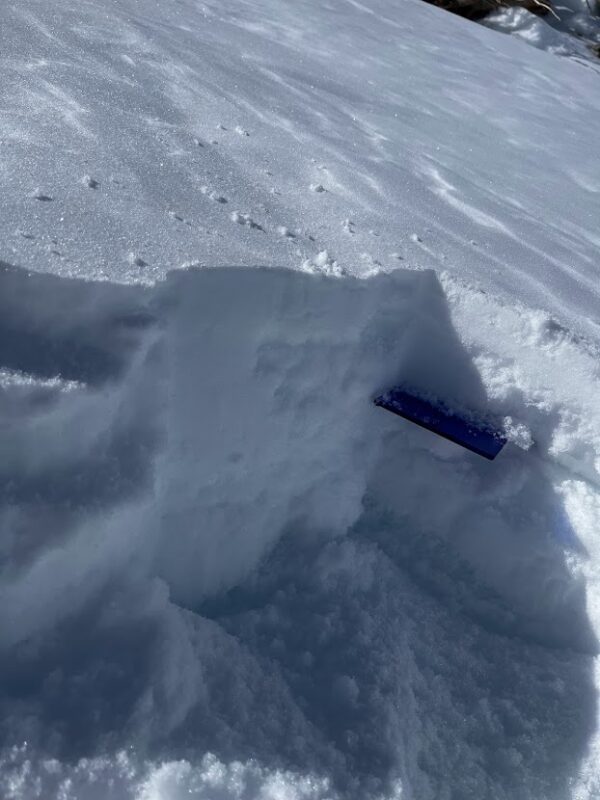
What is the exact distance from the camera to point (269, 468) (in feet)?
6.31

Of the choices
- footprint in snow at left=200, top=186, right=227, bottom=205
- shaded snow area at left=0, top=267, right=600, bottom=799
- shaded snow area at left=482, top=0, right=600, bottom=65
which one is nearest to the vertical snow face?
shaded snow area at left=0, top=267, right=600, bottom=799

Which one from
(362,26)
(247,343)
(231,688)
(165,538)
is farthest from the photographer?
(362,26)

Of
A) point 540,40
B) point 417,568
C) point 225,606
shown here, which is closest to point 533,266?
point 417,568

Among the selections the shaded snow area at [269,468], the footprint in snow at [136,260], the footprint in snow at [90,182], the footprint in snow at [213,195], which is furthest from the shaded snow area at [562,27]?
the footprint in snow at [136,260]

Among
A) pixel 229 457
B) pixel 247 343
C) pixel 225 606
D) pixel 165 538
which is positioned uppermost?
pixel 247 343

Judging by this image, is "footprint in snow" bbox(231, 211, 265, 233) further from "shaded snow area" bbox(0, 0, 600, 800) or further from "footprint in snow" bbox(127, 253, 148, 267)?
"footprint in snow" bbox(127, 253, 148, 267)

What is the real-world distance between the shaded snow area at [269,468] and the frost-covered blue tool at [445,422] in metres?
0.05

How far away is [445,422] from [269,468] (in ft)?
1.54

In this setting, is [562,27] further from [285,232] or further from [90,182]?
[90,182]

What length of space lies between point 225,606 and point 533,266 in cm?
140

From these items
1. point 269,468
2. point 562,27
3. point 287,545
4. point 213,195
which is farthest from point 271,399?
point 562,27

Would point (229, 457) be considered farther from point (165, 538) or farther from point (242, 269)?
point (242, 269)

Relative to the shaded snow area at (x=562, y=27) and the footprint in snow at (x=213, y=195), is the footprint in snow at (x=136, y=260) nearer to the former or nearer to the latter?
the footprint in snow at (x=213, y=195)

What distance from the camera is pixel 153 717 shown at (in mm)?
1436
